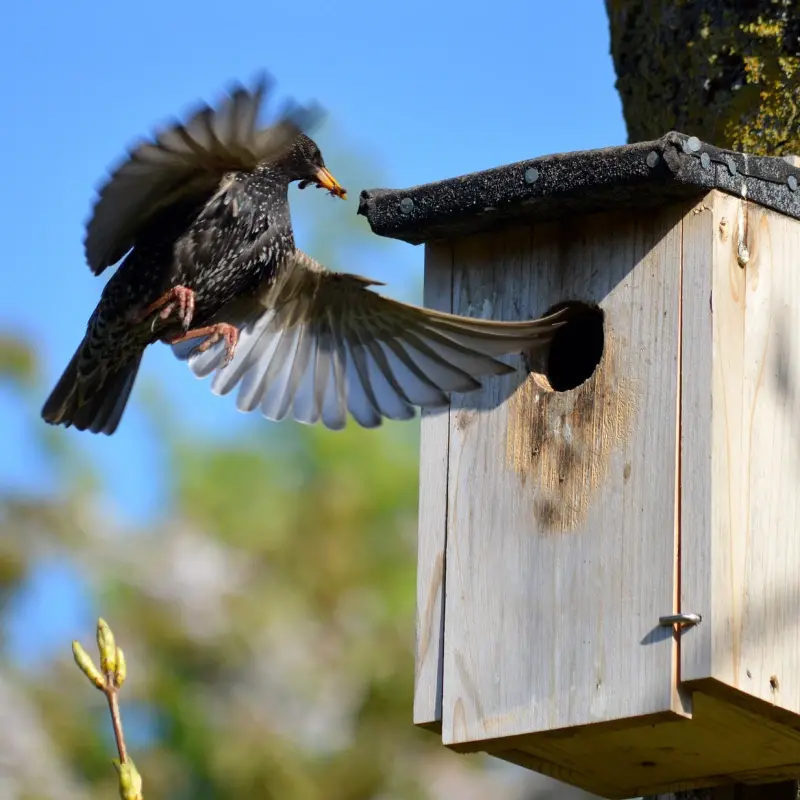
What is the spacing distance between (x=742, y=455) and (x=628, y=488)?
23cm

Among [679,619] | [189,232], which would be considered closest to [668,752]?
[679,619]

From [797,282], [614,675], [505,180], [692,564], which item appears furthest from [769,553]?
[505,180]

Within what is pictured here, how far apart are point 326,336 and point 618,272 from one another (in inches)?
39.1

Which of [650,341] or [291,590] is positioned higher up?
[291,590]

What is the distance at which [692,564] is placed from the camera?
115 inches

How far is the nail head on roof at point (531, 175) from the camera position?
10.5ft

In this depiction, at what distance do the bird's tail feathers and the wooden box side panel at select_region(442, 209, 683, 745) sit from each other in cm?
115

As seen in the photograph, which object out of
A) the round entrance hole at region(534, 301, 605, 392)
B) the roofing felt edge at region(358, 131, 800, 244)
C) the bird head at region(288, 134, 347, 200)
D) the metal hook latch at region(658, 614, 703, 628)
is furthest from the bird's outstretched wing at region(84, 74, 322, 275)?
the metal hook latch at region(658, 614, 703, 628)

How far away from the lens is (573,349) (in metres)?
3.67

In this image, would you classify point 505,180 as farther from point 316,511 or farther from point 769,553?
point 316,511

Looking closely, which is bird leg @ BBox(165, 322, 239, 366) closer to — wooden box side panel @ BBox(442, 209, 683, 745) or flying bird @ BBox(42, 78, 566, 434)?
flying bird @ BBox(42, 78, 566, 434)

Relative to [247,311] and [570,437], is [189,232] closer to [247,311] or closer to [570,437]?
[247,311]

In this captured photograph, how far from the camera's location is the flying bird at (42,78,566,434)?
10.9ft

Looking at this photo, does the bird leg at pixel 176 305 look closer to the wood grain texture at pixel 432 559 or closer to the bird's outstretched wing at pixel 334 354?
the bird's outstretched wing at pixel 334 354
